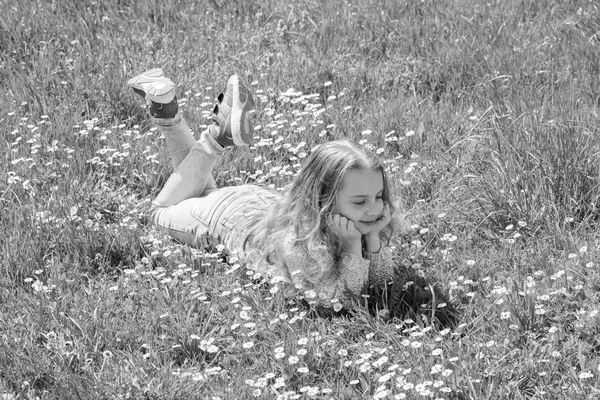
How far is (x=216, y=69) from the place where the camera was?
6.16 metres

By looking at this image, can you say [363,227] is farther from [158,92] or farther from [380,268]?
[158,92]

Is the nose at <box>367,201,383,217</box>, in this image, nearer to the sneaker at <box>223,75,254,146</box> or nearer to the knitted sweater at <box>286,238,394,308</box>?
the knitted sweater at <box>286,238,394,308</box>

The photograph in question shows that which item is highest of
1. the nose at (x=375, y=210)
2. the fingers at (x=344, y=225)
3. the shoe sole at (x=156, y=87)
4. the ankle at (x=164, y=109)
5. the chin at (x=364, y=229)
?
the shoe sole at (x=156, y=87)

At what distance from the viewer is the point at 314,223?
413cm

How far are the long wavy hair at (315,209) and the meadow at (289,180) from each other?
0.49 feet

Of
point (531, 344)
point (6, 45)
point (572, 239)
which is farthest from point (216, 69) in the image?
point (531, 344)

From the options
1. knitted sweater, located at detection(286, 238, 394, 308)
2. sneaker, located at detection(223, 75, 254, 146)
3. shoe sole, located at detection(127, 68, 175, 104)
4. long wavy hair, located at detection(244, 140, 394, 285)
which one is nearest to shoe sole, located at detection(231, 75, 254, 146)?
sneaker, located at detection(223, 75, 254, 146)

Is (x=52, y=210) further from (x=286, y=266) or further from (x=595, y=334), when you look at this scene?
(x=595, y=334)

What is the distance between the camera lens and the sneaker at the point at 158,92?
4934 millimetres

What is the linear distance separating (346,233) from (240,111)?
96 centimetres

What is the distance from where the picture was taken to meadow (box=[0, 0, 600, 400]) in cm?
363

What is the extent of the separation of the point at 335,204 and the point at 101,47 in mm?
2875

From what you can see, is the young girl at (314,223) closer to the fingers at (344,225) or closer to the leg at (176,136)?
the fingers at (344,225)

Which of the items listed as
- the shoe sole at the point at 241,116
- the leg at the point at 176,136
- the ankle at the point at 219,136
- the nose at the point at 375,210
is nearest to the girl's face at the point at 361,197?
the nose at the point at 375,210
